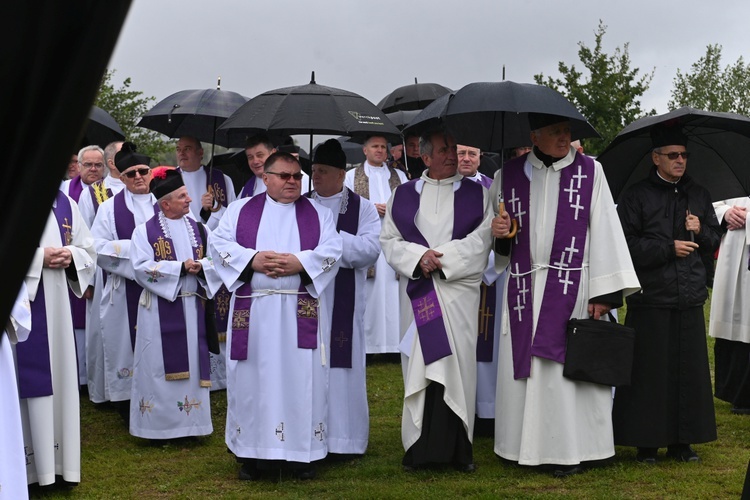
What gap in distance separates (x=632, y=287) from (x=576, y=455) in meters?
1.17

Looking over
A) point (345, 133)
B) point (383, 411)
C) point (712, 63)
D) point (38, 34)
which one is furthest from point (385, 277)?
point (712, 63)

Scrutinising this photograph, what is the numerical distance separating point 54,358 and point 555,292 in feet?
11.0

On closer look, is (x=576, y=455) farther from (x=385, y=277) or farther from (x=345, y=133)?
(x=385, y=277)

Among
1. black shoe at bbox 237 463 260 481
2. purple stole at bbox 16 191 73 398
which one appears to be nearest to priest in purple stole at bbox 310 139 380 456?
black shoe at bbox 237 463 260 481

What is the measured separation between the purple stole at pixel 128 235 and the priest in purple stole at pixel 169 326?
67cm

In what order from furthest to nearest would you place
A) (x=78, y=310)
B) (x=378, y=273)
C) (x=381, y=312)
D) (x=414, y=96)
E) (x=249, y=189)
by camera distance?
1. (x=414, y=96)
2. (x=378, y=273)
3. (x=381, y=312)
4. (x=78, y=310)
5. (x=249, y=189)

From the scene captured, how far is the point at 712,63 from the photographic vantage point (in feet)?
106

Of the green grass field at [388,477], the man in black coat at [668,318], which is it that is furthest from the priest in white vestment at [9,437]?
the man in black coat at [668,318]

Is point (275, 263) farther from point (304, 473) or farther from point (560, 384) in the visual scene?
→ point (560, 384)

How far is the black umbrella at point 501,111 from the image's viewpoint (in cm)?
662

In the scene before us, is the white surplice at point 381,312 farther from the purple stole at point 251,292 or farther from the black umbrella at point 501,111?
the purple stole at point 251,292

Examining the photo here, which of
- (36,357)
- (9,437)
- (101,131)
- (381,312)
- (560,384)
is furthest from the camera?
(381,312)

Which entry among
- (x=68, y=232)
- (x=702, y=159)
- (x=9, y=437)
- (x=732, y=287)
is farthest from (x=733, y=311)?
(x=9, y=437)

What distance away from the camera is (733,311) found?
30.1 ft
